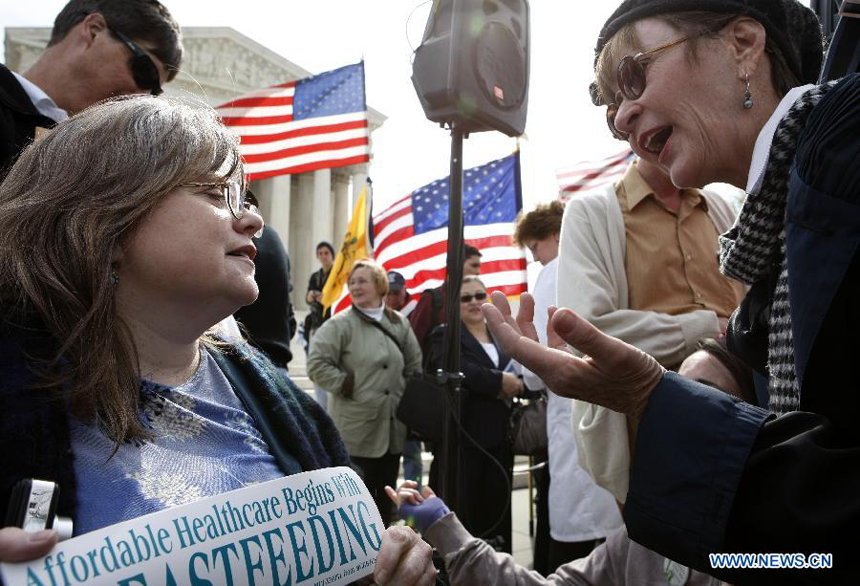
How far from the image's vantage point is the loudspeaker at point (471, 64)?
9.88ft

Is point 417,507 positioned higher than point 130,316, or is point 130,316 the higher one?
point 130,316

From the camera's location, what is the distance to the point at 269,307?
2.33m

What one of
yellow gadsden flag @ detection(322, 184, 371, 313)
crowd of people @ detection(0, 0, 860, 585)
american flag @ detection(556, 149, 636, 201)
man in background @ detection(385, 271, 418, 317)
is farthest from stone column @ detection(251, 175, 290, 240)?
crowd of people @ detection(0, 0, 860, 585)

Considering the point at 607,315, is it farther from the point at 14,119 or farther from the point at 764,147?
the point at 14,119

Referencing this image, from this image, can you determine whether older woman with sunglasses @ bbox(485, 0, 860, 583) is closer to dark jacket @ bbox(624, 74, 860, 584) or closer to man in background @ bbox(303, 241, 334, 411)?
dark jacket @ bbox(624, 74, 860, 584)

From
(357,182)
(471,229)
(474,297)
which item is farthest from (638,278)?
(357,182)

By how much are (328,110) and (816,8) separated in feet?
17.6

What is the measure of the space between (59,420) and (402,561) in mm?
653

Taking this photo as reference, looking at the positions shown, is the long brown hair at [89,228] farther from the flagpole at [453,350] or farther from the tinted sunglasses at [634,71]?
the flagpole at [453,350]

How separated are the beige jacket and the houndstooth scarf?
12.8 ft

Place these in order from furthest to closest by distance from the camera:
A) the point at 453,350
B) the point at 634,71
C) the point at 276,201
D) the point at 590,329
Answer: the point at 276,201 < the point at 453,350 < the point at 634,71 < the point at 590,329

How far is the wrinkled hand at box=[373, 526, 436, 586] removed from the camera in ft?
3.76

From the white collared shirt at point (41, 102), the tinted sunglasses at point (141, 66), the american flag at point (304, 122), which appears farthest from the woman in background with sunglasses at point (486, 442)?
the american flag at point (304, 122)

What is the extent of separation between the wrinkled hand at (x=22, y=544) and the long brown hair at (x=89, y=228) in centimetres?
30
